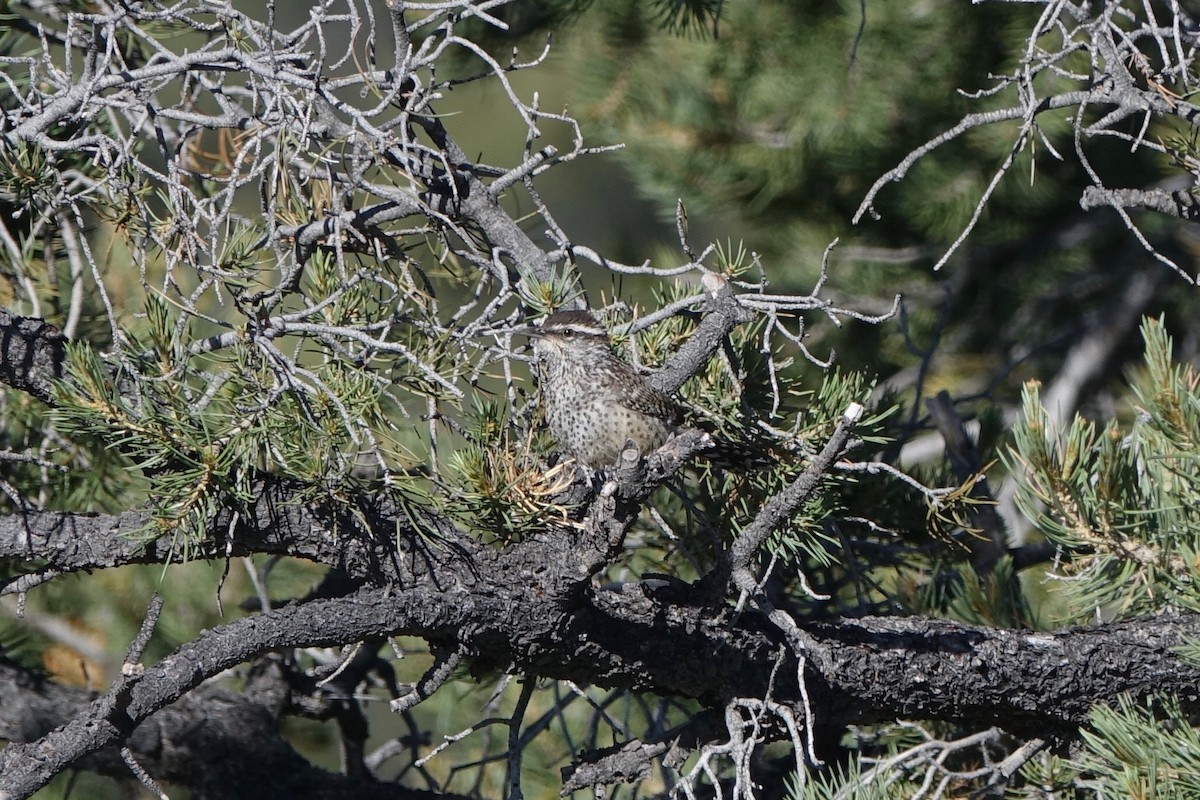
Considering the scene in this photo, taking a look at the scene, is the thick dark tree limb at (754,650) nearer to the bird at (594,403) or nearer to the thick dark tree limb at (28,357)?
the thick dark tree limb at (28,357)

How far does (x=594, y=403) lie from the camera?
146 inches

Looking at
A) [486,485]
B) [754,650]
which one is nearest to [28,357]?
[486,485]

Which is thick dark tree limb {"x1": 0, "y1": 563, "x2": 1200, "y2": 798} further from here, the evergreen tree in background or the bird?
the bird

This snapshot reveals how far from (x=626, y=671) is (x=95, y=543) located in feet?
3.79

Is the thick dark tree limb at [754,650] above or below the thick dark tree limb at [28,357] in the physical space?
below

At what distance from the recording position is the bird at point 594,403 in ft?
11.2

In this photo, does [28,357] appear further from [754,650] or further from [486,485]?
[754,650]

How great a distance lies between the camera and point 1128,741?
2.42 m

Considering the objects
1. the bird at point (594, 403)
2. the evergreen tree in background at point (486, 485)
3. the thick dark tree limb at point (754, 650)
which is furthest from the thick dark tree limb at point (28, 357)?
the bird at point (594, 403)

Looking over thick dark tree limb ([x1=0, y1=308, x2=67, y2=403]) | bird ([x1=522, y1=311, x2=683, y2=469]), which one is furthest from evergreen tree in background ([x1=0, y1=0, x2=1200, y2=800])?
bird ([x1=522, y1=311, x2=683, y2=469])

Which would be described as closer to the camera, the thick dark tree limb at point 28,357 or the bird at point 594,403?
the thick dark tree limb at point 28,357

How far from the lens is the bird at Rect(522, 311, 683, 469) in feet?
11.2

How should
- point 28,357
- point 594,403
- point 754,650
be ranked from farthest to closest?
1. point 594,403
2. point 754,650
3. point 28,357

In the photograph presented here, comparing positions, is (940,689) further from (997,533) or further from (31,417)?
(31,417)
